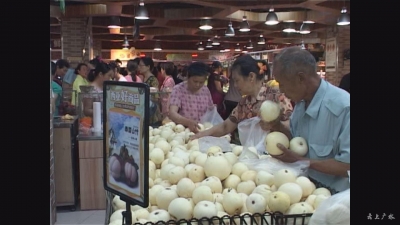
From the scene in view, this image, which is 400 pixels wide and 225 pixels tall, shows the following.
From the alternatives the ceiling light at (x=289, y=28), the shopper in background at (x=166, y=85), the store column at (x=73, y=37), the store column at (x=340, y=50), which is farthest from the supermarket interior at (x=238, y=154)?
the store column at (x=340, y=50)

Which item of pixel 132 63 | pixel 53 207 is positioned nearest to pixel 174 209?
pixel 53 207

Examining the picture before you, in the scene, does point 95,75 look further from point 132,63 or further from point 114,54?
point 114,54

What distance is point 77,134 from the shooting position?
556 cm

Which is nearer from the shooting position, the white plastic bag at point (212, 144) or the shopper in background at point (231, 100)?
the white plastic bag at point (212, 144)

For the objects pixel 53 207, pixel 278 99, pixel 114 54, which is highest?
pixel 114 54

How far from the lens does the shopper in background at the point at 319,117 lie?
2.12 meters

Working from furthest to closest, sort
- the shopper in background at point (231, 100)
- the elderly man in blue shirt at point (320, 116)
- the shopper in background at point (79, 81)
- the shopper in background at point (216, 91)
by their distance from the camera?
the shopper in background at point (79, 81)
the shopper in background at point (216, 91)
the shopper in background at point (231, 100)
the elderly man in blue shirt at point (320, 116)

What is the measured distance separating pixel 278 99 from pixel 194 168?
1.04 metres

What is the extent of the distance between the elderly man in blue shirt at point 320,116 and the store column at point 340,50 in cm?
1259

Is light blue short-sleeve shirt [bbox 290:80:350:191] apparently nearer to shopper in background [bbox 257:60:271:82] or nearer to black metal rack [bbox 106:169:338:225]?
black metal rack [bbox 106:169:338:225]

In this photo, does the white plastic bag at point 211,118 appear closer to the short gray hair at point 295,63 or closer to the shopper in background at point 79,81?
the short gray hair at point 295,63

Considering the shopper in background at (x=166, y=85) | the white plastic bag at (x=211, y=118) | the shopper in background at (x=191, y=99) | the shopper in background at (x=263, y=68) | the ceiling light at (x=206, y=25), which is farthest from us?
the ceiling light at (x=206, y=25)

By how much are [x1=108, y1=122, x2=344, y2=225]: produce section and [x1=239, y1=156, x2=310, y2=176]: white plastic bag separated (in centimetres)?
1
